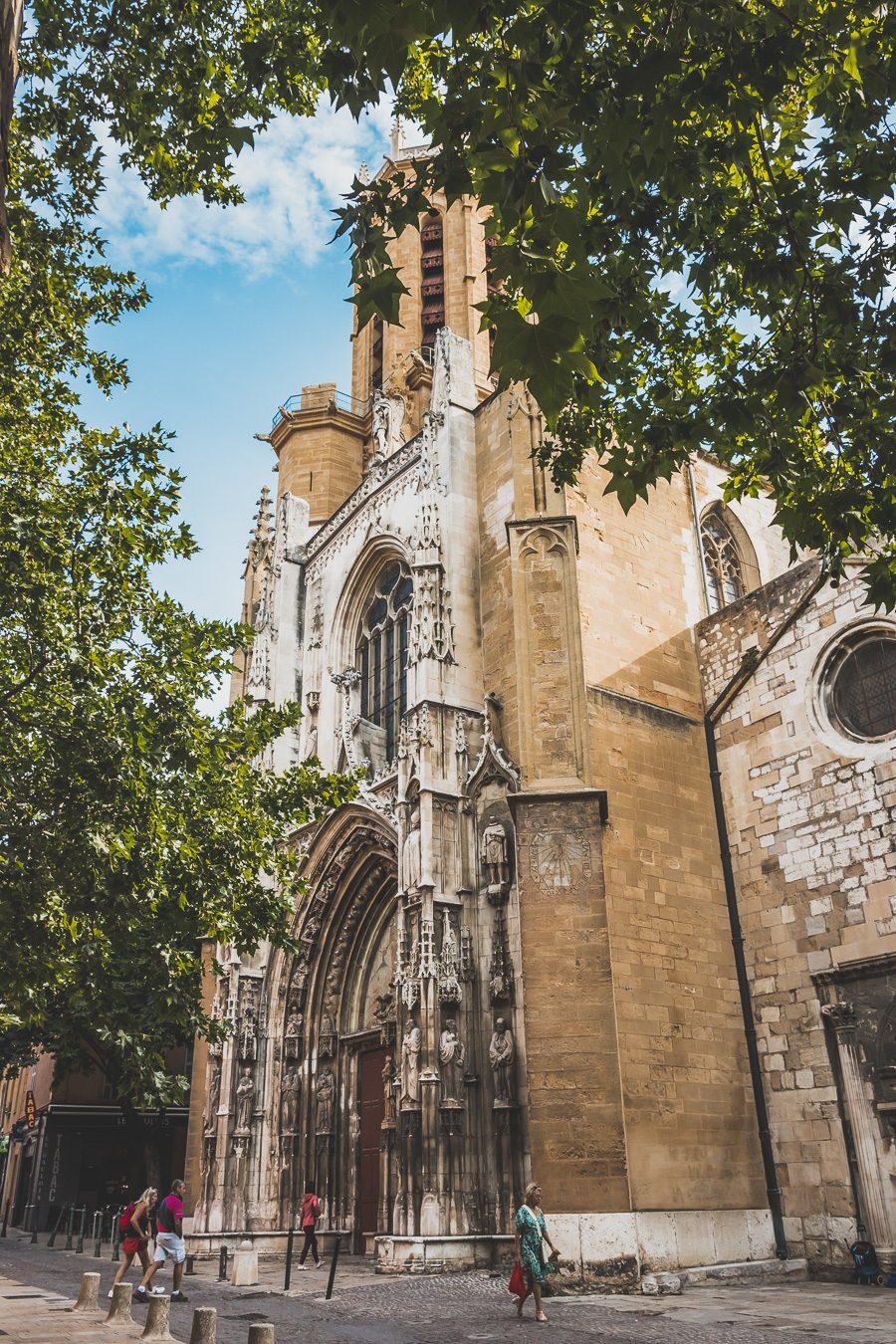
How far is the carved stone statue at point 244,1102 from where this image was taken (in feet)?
62.1

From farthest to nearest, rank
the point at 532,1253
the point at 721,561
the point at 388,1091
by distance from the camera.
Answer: the point at 721,561 < the point at 388,1091 < the point at 532,1253

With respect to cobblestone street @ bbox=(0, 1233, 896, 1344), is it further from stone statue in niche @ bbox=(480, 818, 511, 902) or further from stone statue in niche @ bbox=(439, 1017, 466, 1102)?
stone statue in niche @ bbox=(480, 818, 511, 902)

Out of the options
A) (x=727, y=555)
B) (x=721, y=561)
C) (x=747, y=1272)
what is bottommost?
(x=747, y=1272)

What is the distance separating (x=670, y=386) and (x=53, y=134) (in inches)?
247

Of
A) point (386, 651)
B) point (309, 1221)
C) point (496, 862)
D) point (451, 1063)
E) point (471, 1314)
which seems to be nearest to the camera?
point (471, 1314)

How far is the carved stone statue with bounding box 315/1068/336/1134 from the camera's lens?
18719 millimetres

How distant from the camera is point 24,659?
34.6ft

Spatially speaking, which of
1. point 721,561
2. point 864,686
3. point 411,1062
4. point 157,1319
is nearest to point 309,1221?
point 411,1062

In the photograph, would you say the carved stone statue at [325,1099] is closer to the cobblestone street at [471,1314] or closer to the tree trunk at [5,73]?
the cobblestone street at [471,1314]

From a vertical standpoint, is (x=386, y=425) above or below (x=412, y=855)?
above

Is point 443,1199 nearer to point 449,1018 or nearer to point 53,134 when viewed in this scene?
point 449,1018

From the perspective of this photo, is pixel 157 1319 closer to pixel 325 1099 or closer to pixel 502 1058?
pixel 502 1058

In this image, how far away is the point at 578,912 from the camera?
13688mm

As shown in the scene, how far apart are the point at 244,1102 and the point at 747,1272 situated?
9.70 metres
